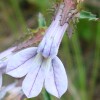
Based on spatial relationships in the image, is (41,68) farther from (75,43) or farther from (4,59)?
(75,43)

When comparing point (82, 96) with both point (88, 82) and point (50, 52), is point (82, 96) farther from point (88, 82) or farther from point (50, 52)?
point (50, 52)

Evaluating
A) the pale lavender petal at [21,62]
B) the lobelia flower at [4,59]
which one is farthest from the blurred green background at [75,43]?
the pale lavender petal at [21,62]

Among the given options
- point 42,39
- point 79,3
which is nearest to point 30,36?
point 42,39

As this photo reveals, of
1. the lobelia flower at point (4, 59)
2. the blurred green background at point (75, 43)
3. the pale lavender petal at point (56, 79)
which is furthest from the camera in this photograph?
the blurred green background at point (75, 43)

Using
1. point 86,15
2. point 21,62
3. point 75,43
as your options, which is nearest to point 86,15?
point 86,15

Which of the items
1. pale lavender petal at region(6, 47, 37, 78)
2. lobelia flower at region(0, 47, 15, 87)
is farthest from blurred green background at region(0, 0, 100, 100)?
pale lavender petal at region(6, 47, 37, 78)

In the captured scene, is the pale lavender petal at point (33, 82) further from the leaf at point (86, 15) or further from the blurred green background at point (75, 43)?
the blurred green background at point (75, 43)
